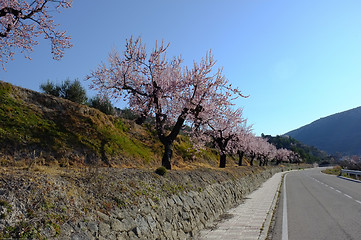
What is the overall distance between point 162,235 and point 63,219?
3.01 metres

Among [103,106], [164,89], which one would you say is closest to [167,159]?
[164,89]

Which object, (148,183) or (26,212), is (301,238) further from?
(26,212)

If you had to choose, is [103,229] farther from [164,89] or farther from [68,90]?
[68,90]

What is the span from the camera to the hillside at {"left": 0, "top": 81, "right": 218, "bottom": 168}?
1095 centimetres

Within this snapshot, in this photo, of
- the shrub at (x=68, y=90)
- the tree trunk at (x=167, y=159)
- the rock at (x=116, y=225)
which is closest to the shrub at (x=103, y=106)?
the shrub at (x=68, y=90)

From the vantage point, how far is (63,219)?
4629mm

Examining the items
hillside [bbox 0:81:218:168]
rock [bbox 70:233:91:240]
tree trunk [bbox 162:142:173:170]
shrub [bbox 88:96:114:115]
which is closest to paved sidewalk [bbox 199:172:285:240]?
tree trunk [bbox 162:142:173:170]

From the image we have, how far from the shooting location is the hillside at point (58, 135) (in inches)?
431

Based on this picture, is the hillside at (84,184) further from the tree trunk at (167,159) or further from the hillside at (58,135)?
the tree trunk at (167,159)

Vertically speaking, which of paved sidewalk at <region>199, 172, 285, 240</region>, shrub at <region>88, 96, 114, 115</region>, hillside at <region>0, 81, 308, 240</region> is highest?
shrub at <region>88, 96, 114, 115</region>

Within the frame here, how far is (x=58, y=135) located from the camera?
1306 cm

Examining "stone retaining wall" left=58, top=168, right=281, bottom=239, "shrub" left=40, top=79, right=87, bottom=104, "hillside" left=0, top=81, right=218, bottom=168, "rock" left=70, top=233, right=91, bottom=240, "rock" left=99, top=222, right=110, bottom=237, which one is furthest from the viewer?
"shrub" left=40, top=79, right=87, bottom=104

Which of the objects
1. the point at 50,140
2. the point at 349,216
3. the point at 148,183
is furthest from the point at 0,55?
the point at 349,216

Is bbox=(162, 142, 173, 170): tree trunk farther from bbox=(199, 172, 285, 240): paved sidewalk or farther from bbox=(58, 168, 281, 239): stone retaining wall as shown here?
bbox=(199, 172, 285, 240): paved sidewalk
